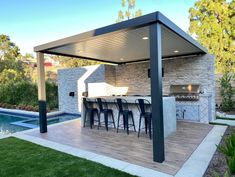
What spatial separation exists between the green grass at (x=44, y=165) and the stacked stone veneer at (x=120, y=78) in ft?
19.2

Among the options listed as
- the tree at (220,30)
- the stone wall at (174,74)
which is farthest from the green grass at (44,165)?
the tree at (220,30)

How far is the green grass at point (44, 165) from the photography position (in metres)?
3.41

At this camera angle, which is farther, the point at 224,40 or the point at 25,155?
the point at 224,40

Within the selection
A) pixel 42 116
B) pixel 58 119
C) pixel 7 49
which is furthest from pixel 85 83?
pixel 7 49

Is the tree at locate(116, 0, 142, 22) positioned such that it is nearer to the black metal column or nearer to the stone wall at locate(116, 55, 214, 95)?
the stone wall at locate(116, 55, 214, 95)

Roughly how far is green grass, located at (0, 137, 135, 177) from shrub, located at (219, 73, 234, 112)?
26.5 ft

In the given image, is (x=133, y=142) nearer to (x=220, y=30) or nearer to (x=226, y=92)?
(x=226, y=92)

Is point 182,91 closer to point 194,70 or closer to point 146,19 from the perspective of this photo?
point 194,70

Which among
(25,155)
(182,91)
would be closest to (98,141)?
(25,155)

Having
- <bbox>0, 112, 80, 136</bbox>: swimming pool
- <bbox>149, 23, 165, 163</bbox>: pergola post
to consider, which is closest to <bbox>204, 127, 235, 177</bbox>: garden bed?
<bbox>149, 23, 165, 163</bbox>: pergola post

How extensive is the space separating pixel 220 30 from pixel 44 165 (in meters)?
13.5

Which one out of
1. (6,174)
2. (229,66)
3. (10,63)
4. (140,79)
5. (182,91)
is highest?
(10,63)

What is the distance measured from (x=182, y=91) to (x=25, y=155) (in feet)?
21.9

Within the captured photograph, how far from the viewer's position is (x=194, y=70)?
27.6ft
